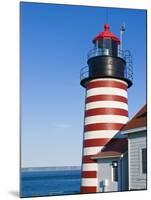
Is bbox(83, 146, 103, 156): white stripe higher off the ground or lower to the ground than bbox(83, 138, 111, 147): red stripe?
lower

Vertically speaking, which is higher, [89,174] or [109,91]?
[109,91]

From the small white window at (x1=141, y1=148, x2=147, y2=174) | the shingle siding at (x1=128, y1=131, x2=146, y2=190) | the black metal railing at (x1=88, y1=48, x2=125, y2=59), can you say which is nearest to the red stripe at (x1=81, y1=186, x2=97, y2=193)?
the shingle siding at (x1=128, y1=131, x2=146, y2=190)

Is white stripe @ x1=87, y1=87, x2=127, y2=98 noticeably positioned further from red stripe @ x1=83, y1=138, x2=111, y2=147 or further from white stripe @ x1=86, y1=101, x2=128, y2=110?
red stripe @ x1=83, y1=138, x2=111, y2=147

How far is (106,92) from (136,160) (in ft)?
1.61

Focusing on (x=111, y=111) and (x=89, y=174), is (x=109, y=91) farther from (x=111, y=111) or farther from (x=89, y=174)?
(x=89, y=174)

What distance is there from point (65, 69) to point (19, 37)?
36 cm

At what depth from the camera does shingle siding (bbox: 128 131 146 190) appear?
3.48 m

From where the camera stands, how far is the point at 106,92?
3.45m

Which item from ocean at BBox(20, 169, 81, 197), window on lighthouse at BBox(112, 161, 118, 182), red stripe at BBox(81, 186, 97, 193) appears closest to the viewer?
ocean at BBox(20, 169, 81, 197)

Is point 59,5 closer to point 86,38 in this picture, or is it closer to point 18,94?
point 86,38

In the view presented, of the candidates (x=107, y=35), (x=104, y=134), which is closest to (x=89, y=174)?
(x=104, y=134)

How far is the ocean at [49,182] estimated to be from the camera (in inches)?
124

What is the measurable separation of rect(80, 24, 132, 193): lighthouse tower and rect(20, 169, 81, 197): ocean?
0.47 feet

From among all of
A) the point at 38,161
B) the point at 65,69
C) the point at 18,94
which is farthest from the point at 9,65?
the point at 38,161
